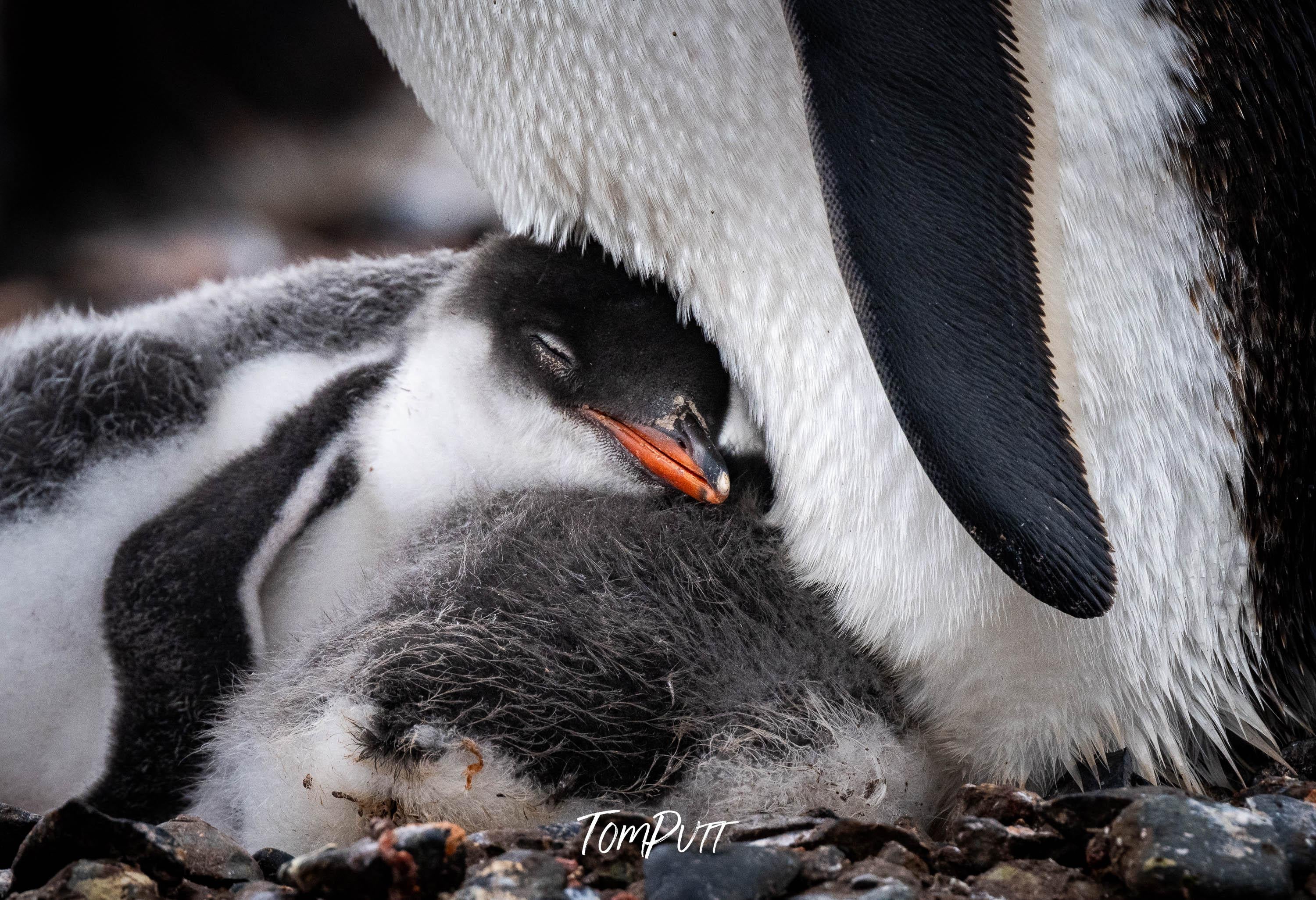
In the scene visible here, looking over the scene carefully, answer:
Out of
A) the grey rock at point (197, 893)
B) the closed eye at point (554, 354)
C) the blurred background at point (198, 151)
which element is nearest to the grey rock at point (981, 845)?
the grey rock at point (197, 893)

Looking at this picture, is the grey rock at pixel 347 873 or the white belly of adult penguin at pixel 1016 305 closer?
the grey rock at pixel 347 873

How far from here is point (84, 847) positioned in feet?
2.10

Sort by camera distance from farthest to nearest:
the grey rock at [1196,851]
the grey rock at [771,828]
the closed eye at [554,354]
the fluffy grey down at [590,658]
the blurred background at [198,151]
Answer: the blurred background at [198,151] → the closed eye at [554,354] → the fluffy grey down at [590,658] → the grey rock at [771,828] → the grey rock at [1196,851]

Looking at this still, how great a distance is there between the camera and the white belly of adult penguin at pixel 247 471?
3.23ft

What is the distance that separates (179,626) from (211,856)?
36 cm

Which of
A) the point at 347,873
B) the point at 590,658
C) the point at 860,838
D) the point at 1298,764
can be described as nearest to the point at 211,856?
the point at 347,873

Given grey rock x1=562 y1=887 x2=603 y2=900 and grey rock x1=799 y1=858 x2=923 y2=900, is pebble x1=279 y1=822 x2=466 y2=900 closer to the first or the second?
grey rock x1=562 y1=887 x2=603 y2=900

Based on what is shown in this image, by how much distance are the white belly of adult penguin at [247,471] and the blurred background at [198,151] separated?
0.51m

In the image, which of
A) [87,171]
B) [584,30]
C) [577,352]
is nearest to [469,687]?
[577,352]

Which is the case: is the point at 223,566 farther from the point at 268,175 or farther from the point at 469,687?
the point at 268,175

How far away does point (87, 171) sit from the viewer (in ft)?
5.65

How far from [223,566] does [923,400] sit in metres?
0.63

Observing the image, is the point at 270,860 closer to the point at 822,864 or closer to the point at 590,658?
the point at 590,658

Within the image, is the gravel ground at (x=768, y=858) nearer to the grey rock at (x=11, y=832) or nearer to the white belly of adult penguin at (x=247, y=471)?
the grey rock at (x=11, y=832)
